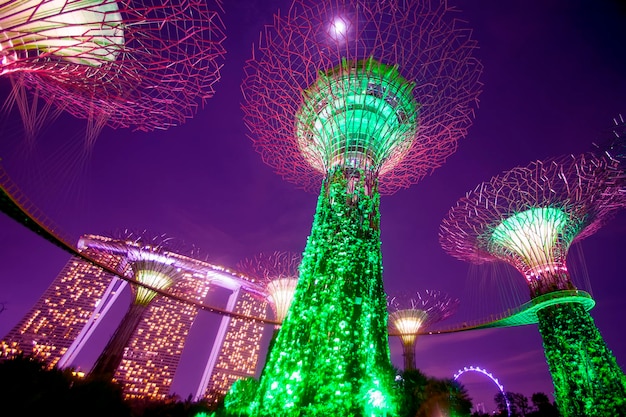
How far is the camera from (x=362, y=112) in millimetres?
12508

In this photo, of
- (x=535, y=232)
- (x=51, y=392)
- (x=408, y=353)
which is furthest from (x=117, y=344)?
(x=535, y=232)

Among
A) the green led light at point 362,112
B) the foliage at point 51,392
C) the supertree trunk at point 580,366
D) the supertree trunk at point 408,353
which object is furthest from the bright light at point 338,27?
the supertree trunk at point 408,353

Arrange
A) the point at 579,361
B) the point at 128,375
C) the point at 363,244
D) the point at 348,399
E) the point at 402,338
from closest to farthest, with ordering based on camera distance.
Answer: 1. the point at 348,399
2. the point at 363,244
3. the point at 579,361
4. the point at 402,338
5. the point at 128,375

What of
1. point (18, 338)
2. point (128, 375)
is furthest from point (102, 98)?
point (128, 375)

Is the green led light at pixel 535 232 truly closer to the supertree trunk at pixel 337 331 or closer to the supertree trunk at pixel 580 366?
the supertree trunk at pixel 580 366

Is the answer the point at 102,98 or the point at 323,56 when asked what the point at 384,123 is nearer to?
the point at 323,56

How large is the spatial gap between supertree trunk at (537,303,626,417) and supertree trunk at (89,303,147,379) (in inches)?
909

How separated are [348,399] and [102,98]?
1202cm

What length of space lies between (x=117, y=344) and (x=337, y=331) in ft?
56.1

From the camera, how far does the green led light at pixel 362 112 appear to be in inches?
482

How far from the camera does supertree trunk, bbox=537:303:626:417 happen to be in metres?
13.2

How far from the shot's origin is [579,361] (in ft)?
46.3

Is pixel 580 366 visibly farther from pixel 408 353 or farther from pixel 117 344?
pixel 117 344

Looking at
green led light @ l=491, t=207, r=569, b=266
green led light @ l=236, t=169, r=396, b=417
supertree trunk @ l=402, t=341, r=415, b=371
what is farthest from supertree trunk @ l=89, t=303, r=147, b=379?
green led light @ l=491, t=207, r=569, b=266
